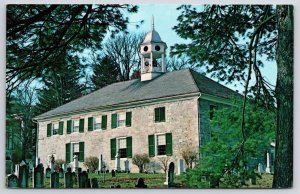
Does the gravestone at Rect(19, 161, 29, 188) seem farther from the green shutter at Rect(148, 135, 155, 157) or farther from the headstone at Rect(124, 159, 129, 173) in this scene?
the green shutter at Rect(148, 135, 155, 157)

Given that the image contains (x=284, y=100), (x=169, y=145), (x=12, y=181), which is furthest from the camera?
(x=169, y=145)

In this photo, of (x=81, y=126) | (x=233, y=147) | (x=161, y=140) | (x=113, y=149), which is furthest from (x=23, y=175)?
(x=233, y=147)

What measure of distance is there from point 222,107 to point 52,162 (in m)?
2.27

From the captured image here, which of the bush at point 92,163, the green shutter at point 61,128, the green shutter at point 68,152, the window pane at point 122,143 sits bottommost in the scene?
the bush at point 92,163

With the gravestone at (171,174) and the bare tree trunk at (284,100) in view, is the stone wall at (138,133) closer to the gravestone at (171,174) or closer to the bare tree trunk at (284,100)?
the gravestone at (171,174)

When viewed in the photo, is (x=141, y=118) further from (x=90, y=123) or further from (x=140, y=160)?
(x=90, y=123)

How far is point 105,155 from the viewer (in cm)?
856

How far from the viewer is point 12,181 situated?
827 centimetres

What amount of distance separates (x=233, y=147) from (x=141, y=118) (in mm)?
1221

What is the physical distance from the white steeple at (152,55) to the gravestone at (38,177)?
1.74m

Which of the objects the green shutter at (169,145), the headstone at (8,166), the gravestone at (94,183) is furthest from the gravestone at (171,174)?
the headstone at (8,166)

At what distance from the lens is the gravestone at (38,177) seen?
8348 mm

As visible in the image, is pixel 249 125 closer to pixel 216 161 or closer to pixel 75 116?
pixel 216 161

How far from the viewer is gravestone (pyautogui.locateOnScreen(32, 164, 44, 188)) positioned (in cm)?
835
